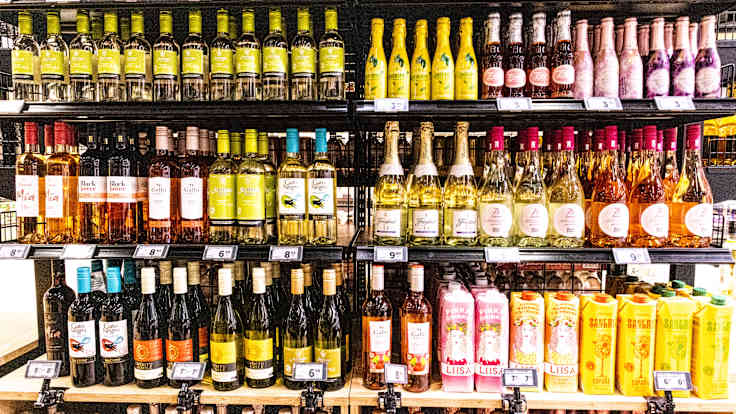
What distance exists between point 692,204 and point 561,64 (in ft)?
2.45

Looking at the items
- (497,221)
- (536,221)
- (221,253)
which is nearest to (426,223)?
(497,221)

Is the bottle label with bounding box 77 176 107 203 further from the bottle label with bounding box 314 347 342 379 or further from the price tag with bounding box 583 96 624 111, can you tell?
the price tag with bounding box 583 96 624 111

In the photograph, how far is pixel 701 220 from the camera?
171 cm

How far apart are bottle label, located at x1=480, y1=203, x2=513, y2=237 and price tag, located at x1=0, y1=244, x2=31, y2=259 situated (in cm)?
170

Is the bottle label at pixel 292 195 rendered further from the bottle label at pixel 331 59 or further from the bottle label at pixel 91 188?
the bottle label at pixel 91 188

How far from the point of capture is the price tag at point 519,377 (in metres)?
1.70

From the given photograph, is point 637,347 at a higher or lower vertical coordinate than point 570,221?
lower

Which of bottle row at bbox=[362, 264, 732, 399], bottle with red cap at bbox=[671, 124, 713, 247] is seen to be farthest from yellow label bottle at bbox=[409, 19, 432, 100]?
bottle with red cap at bbox=[671, 124, 713, 247]

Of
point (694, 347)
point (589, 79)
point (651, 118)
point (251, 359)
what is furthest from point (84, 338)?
point (651, 118)

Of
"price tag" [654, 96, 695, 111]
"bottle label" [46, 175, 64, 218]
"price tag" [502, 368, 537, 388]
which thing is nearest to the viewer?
"price tag" [654, 96, 695, 111]

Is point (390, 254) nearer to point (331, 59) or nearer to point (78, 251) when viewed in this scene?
point (331, 59)

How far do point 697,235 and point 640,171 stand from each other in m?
0.33

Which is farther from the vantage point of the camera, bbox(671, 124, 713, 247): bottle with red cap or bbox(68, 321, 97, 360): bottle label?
bbox(68, 321, 97, 360): bottle label

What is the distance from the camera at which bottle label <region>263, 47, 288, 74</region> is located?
5.63 feet
